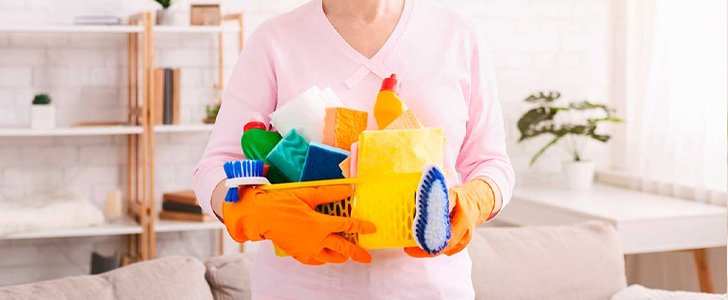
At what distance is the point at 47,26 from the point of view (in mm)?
2986

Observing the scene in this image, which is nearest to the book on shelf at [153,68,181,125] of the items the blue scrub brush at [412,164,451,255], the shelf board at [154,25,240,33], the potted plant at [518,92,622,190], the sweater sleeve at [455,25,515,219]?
the shelf board at [154,25,240,33]

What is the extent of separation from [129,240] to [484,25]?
187 cm

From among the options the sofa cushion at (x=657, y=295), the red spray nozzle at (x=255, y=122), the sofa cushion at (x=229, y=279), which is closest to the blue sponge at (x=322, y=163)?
the red spray nozzle at (x=255, y=122)

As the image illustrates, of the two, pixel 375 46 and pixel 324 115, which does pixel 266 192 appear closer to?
pixel 324 115

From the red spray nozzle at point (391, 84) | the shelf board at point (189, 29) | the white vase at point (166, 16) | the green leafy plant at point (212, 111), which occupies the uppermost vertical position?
the white vase at point (166, 16)

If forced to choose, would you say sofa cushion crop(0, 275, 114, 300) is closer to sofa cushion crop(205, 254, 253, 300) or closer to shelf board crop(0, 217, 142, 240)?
sofa cushion crop(205, 254, 253, 300)

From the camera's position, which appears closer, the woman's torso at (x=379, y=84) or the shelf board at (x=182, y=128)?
the woman's torso at (x=379, y=84)

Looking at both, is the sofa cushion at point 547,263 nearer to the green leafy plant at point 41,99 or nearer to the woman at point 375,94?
the woman at point 375,94

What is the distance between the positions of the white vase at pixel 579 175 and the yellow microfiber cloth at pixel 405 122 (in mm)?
2616

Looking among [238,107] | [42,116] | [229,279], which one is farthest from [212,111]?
[238,107]

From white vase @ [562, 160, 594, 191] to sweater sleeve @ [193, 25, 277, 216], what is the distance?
2536mm

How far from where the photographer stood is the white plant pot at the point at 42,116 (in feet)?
9.94

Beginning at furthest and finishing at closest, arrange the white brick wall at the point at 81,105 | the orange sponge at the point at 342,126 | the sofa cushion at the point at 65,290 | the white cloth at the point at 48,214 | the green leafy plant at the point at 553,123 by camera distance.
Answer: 1. the green leafy plant at the point at 553,123
2. the white brick wall at the point at 81,105
3. the white cloth at the point at 48,214
4. the sofa cushion at the point at 65,290
5. the orange sponge at the point at 342,126

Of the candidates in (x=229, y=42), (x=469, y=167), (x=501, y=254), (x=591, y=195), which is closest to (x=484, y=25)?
(x=591, y=195)
